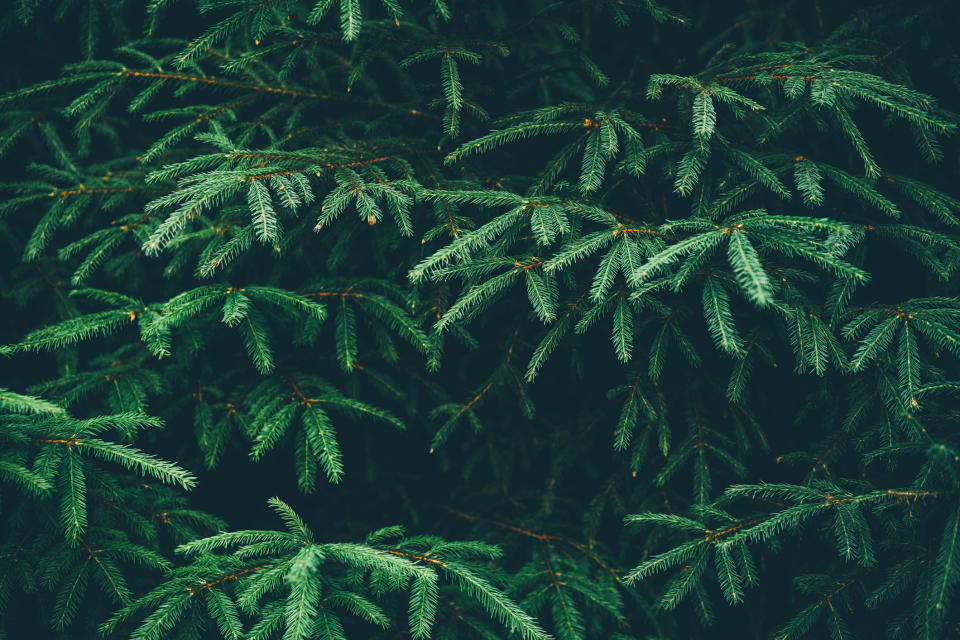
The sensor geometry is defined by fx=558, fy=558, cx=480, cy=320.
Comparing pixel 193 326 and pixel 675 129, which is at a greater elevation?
pixel 675 129

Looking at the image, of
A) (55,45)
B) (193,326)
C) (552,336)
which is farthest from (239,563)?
(55,45)

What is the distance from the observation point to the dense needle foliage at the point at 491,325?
6.29 ft

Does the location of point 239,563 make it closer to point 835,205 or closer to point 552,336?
point 552,336

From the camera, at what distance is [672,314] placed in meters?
2.27

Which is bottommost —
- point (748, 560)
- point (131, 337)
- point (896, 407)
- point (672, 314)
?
point (748, 560)

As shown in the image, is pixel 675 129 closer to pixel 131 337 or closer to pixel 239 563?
pixel 239 563

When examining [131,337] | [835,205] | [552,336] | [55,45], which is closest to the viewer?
[552,336]

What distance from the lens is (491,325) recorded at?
3.14 metres

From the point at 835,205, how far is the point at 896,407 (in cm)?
88

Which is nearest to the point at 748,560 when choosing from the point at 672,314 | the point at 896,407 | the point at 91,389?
the point at 896,407

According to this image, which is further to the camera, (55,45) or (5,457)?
(55,45)

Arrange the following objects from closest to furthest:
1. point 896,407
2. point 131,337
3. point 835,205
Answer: point 896,407 → point 835,205 → point 131,337

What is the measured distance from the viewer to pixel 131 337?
3031 millimetres

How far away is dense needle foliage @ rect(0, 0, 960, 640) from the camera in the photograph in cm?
192
